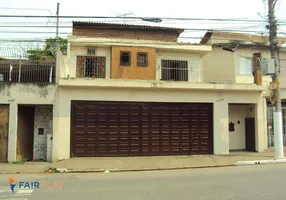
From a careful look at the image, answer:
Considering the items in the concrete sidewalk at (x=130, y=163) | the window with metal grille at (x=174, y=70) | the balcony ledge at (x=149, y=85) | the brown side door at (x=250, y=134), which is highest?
the window with metal grille at (x=174, y=70)

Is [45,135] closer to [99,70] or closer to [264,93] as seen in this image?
[99,70]

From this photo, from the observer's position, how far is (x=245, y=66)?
61.5 ft

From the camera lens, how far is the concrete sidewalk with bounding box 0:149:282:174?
11766 millimetres

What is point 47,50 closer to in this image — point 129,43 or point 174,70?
point 129,43

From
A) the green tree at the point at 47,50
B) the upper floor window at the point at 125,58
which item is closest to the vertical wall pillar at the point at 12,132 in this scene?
the green tree at the point at 47,50

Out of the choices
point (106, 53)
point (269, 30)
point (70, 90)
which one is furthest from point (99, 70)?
point (269, 30)

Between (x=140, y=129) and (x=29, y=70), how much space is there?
620 cm

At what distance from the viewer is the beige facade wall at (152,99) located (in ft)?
45.0

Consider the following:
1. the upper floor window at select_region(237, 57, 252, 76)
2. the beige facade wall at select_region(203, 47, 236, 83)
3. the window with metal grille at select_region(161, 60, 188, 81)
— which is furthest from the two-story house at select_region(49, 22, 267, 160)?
the upper floor window at select_region(237, 57, 252, 76)

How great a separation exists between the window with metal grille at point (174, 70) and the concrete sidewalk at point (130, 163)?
555 centimetres

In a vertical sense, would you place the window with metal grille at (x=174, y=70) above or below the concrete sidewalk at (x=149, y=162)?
above

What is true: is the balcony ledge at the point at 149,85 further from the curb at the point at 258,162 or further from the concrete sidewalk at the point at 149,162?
the curb at the point at 258,162

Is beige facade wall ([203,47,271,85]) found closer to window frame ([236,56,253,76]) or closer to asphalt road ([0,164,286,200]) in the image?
window frame ([236,56,253,76])

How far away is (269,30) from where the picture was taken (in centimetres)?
1413
